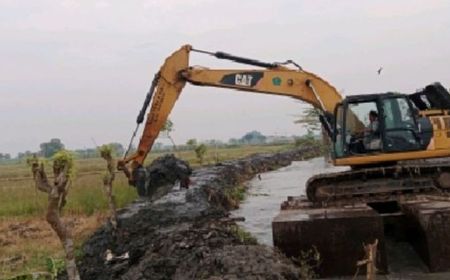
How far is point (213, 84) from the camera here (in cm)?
1421

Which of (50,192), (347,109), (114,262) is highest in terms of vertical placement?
(347,109)

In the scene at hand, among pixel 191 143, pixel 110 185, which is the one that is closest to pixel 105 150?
pixel 110 185

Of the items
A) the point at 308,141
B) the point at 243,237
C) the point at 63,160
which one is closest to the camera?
the point at 63,160

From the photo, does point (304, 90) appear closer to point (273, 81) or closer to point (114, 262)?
point (273, 81)

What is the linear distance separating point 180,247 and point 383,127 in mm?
4716

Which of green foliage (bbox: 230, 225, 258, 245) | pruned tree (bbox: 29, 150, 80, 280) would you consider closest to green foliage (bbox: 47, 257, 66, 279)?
pruned tree (bbox: 29, 150, 80, 280)

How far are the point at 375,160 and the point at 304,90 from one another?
276 cm

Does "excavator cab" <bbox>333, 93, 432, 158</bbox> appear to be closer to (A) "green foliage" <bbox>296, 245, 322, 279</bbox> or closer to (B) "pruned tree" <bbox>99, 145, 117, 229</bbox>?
(A) "green foliage" <bbox>296, 245, 322, 279</bbox>

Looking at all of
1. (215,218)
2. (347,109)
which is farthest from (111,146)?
(347,109)

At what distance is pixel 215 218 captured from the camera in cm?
1285

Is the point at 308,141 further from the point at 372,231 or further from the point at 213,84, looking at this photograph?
the point at 372,231

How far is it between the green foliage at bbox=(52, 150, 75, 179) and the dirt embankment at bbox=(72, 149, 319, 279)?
1599 mm

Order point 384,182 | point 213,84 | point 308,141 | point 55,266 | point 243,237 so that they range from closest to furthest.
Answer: point 55,266 < point 243,237 < point 384,182 < point 213,84 < point 308,141

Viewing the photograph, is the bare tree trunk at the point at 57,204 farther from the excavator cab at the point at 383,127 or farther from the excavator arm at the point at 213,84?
the excavator arm at the point at 213,84
